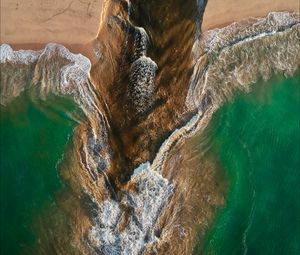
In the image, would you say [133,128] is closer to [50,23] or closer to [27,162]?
[27,162]

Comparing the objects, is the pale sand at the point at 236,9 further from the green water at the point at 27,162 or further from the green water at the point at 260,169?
the green water at the point at 27,162

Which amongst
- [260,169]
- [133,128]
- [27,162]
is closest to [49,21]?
[133,128]

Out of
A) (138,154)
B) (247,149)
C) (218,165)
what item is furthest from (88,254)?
(247,149)

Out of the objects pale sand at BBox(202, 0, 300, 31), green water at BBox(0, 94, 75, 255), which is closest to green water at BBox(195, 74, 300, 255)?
pale sand at BBox(202, 0, 300, 31)

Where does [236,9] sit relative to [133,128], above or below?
above

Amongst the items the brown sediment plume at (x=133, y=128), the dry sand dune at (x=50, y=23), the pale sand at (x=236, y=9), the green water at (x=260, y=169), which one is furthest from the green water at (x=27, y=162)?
the pale sand at (x=236, y=9)

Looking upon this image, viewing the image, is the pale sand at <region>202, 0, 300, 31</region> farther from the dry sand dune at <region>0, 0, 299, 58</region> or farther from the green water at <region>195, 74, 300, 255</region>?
the dry sand dune at <region>0, 0, 299, 58</region>

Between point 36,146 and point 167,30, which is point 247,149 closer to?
point 167,30
